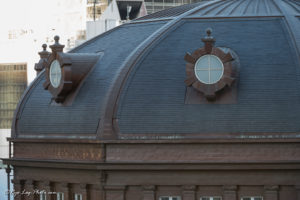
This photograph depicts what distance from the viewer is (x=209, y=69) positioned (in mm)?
54094

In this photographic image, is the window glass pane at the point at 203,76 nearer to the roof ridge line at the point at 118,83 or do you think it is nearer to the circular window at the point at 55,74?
the roof ridge line at the point at 118,83

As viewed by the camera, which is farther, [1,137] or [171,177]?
[1,137]

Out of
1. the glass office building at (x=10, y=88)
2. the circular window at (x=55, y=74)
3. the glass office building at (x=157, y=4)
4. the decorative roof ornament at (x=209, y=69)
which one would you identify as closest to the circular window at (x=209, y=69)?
the decorative roof ornament at (x=209, y=69)

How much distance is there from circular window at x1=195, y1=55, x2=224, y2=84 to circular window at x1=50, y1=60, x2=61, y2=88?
313 inches

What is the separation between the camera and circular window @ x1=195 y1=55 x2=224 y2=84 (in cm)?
5400

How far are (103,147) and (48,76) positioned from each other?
6522mm

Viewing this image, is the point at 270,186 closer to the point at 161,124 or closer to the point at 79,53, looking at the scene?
the point at 161,124

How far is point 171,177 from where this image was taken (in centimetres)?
5391

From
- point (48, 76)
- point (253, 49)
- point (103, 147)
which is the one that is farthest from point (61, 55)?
point (253, 49)

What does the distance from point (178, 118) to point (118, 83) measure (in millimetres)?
3760

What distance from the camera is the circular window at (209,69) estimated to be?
54.0 m

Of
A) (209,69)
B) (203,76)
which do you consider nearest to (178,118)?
(203,76)

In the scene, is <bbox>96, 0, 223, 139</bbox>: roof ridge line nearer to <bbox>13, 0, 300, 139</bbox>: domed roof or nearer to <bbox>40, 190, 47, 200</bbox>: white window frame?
<bbox>13, 0, 300, 139</bbox>: domed roof

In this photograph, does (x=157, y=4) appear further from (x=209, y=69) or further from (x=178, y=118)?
(x=178, y=118)
